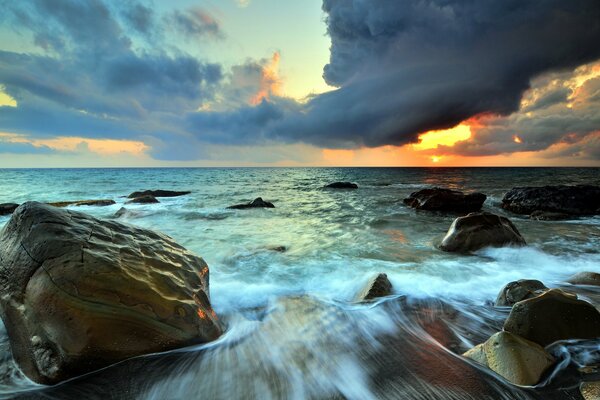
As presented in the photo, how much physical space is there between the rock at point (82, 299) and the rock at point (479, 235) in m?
6.07

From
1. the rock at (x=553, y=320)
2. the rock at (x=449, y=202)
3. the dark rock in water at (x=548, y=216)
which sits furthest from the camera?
the rock at (x=449, y=202)

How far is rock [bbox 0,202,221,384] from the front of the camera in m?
2.47

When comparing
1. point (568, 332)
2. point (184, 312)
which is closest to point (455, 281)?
point (568, 332)

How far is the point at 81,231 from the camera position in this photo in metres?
3.10

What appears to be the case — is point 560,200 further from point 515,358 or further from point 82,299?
point 82,299

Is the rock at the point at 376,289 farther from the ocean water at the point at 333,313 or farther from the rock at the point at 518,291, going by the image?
the rock at the point at 518,291

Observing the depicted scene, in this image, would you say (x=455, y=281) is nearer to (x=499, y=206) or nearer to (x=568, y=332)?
(x=568, y=332)

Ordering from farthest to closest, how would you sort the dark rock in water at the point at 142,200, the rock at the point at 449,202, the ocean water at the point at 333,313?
1. the dark rock in water at the point at 142,200
2. the rock at the point at 449,202
3. the ocean water at the point at 333,313

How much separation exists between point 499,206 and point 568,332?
1523cm

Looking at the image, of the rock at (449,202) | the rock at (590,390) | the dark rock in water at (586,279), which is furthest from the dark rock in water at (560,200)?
the rock at (590,390)

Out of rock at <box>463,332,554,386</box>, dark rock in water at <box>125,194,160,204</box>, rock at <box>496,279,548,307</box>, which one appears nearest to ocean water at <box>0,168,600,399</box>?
rock at <box>463,332,554,386</box>

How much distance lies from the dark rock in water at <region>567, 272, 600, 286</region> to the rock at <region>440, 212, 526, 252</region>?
5.95 feet

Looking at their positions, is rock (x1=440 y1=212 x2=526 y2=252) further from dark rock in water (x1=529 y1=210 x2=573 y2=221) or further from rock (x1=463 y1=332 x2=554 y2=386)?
dark rock in water (x1=529 y1=210 x2=573 y2=221)

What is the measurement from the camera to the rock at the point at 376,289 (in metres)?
4.41
